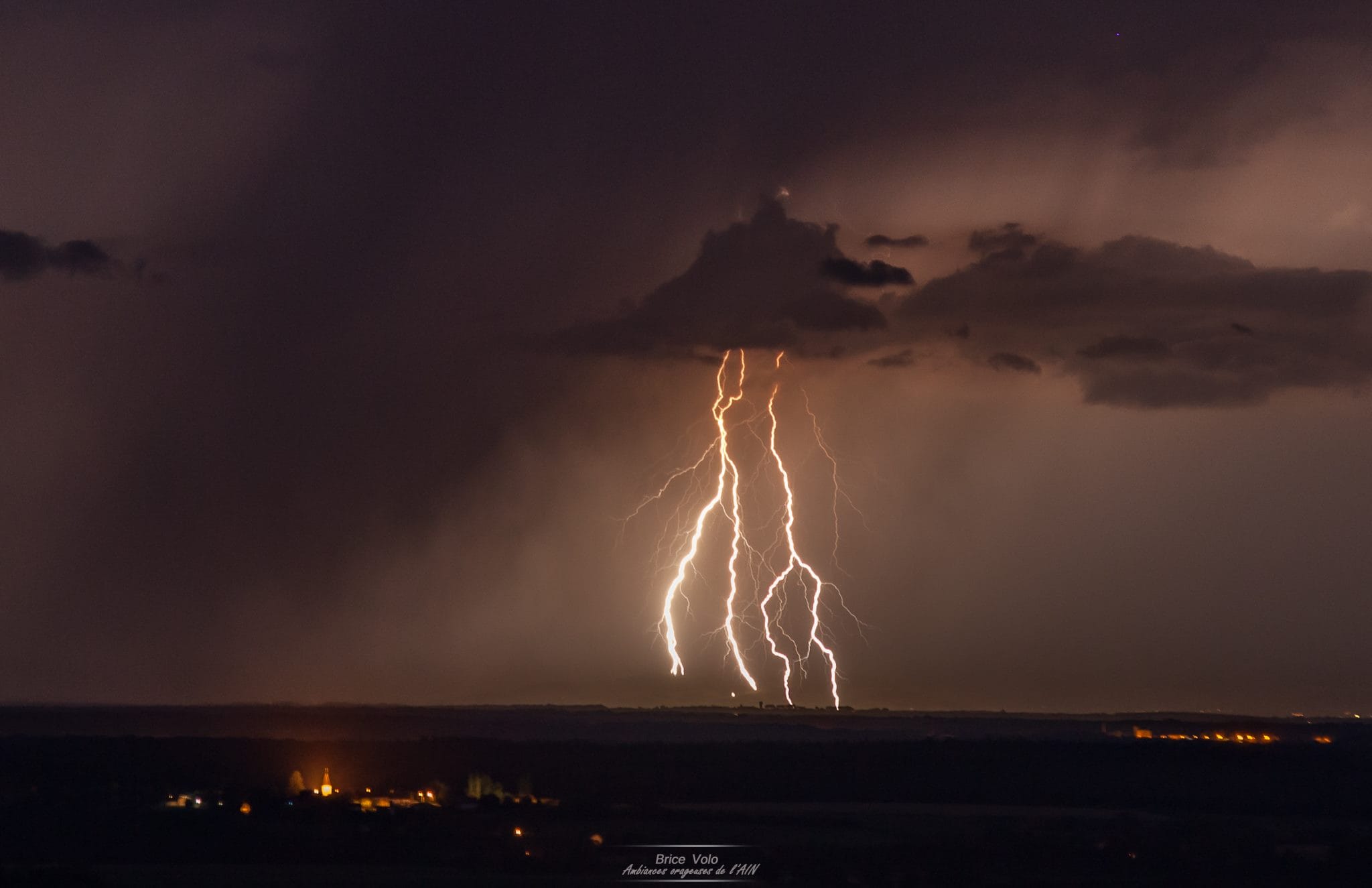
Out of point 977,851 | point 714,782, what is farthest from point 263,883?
point 714,782

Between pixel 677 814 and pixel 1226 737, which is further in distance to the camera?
pixel 1226 737

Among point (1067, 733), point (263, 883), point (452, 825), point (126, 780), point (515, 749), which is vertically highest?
point (1067, 733)

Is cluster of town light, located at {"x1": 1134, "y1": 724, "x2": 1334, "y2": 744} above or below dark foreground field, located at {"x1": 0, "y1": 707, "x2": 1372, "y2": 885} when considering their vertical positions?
above

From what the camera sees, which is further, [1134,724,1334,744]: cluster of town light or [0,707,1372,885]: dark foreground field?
[1134,724,1334,744]: cluster of town light

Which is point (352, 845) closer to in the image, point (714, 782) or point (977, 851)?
point (977, 851)

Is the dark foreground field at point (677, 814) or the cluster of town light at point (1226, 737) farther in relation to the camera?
the cluster of town light at point (1226, 737)

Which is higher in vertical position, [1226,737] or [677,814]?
[1226,737]

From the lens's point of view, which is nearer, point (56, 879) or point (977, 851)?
point (56, 879)

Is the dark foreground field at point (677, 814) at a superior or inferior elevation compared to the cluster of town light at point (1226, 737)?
inferior
